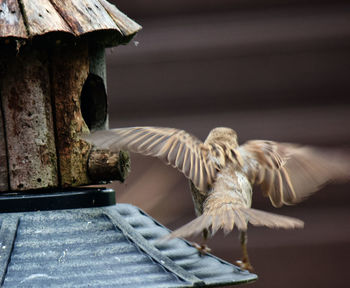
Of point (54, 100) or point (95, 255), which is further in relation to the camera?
point (54, 100)

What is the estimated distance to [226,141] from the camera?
2615 millimetres

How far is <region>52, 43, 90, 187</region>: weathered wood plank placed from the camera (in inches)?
83.4

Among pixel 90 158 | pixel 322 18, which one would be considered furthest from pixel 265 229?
A: pixel 90 158

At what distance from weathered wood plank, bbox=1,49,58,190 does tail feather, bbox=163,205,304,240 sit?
15.8 inches

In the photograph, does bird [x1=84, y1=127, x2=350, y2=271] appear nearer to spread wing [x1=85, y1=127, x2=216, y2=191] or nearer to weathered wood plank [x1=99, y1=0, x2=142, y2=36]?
spread wing [x1=85, y1=127, x2=216, y2=191]

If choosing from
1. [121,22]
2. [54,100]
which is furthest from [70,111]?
[121,22]

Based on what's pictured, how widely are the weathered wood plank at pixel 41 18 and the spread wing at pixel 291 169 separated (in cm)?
81

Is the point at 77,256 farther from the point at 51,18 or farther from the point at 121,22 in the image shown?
the point at 121,22

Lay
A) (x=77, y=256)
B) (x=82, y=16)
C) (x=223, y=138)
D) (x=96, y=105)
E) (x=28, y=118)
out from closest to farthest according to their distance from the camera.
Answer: (x=77, y=256) → (x=82, y=16) → (x=28, y=118) → (x=96, y=105) → (x=223, y=138)

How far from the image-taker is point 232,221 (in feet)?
7.26

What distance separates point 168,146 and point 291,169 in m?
0.41

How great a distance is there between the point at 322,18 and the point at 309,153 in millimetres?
2314

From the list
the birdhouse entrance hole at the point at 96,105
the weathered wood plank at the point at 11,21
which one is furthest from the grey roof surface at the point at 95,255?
the weathered wood plank at the point at 11,21

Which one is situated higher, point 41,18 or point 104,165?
point 41,18
